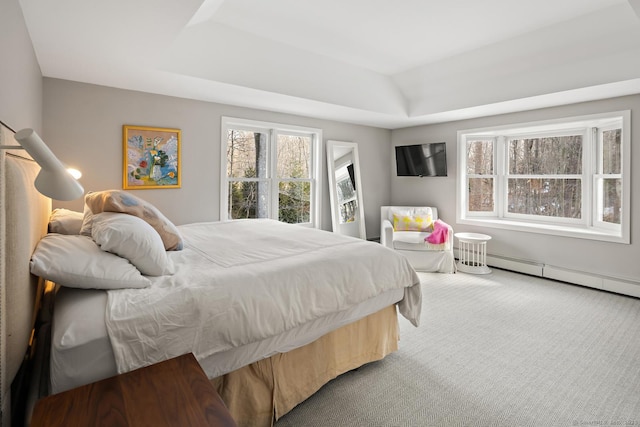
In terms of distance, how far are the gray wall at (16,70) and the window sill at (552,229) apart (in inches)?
204

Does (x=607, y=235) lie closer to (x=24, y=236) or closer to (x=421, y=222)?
(x=421, y=222)

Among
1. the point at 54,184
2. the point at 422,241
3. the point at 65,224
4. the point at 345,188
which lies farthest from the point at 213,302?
the point at 345,188

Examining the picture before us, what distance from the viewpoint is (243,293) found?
5.17ft

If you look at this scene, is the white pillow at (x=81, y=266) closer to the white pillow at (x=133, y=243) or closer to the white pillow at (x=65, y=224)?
the white pillow at (x=133, y=243)

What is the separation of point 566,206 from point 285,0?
4308 millimetres

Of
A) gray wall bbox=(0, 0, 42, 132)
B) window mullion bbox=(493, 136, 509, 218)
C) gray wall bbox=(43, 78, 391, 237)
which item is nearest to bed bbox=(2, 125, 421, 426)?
gray wall bbox=(0, 0, 42, 132)

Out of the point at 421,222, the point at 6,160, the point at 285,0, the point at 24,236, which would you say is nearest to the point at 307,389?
the point at 24,236

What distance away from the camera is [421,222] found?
16.7 feet

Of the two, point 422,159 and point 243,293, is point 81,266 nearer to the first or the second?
point 243,293

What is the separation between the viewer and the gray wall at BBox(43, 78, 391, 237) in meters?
3.17

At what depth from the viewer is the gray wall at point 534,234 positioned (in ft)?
11.9

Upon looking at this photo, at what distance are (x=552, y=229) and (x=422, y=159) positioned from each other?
209 cm

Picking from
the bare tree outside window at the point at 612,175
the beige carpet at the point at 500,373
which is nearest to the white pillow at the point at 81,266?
the beige carpet at the point at 500,373

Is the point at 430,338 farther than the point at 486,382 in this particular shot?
Yes
